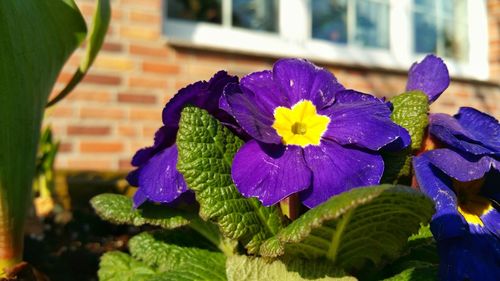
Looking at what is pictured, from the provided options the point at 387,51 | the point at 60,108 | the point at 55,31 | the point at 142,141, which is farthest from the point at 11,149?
the point at 387,51

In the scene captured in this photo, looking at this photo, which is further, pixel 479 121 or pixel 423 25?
pixel 423 25

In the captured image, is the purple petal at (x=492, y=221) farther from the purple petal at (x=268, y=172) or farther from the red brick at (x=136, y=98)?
the red brick at (x=136, y=98)

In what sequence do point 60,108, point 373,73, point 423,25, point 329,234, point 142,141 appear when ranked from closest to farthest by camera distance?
point 329,234 < point 60,108 < point 142,141 < point 373,73 < point 423,25

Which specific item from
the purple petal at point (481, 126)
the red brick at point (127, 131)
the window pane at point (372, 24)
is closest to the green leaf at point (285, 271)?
the purple petal at point (481, 126)

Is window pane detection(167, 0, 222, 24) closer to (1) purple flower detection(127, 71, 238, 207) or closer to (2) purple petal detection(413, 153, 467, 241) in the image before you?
(1) purple flower detection(127, 71, 238, 207)

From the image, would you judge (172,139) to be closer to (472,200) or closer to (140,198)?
(140,198)

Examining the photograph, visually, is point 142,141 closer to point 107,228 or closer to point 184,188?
point 107,228

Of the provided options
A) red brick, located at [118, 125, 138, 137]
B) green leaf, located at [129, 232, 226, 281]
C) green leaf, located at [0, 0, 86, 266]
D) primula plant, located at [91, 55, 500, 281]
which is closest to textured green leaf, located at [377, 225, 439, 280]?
primula plant, located at [91, 55, 500, 281]
